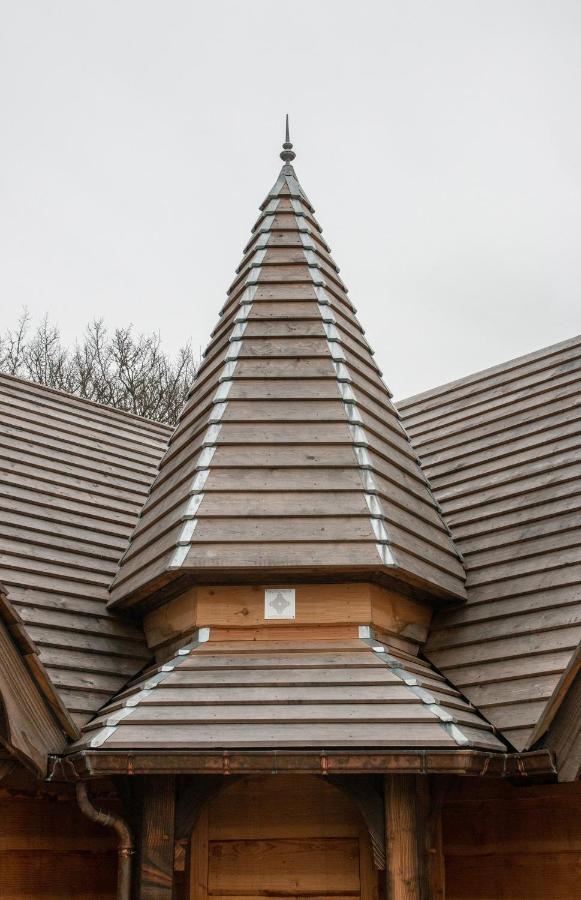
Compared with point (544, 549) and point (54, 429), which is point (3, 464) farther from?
point (544, 549)

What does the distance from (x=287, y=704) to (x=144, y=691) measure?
2.66 ft

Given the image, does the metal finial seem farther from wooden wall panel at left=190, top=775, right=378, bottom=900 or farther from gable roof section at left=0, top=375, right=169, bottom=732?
wooden wall panel at left=190, top=775, right=378, bottom=900

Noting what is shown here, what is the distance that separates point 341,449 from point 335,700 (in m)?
1.95

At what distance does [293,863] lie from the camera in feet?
19.8

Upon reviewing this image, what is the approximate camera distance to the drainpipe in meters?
5.73

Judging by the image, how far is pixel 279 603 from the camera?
252 inches

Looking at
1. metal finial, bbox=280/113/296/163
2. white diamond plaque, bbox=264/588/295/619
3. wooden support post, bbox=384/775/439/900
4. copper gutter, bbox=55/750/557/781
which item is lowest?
wooden support post, bbox=384/775/439/900

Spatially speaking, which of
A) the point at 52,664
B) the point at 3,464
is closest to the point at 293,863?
the point at 52,664

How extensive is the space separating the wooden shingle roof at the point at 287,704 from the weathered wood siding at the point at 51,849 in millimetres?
809

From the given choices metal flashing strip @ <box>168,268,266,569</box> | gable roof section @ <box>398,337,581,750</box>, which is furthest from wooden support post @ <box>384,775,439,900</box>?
metal flashing strip @ <box>168,268,266,569</box>

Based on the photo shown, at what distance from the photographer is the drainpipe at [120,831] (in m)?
5.73

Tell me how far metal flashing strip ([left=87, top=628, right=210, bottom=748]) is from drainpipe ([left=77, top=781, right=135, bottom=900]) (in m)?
0.40

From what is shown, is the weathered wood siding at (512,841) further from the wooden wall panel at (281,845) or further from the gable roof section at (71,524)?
the gable roof section at (71,524)

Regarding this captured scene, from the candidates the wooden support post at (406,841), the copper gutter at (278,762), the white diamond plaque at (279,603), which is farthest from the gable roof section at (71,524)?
the wooden support post at (406,841)
